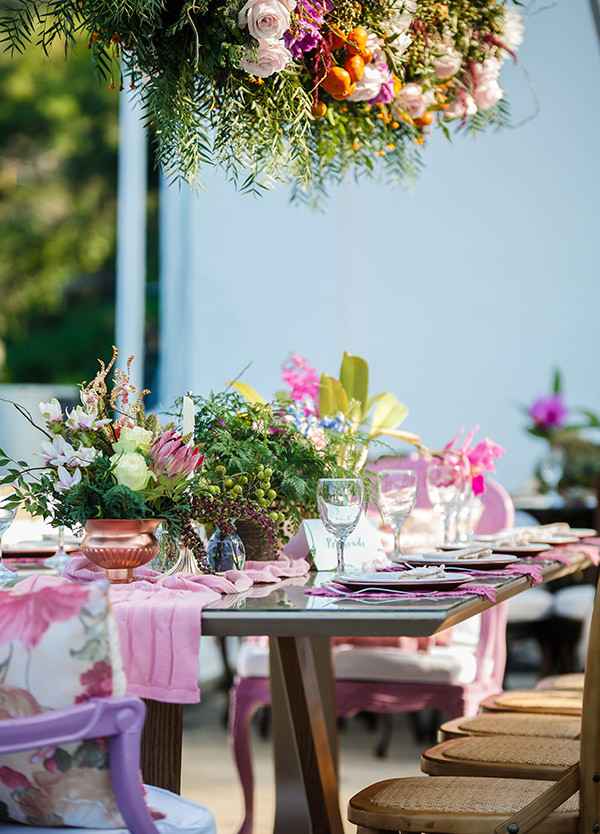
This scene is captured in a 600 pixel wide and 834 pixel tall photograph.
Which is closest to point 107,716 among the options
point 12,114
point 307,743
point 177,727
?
point 177,727

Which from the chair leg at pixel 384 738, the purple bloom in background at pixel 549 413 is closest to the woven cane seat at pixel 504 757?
the chair leg at pixel 384 738

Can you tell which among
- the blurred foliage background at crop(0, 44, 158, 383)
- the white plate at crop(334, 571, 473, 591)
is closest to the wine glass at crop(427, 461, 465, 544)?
the white plate at crop(334, 571, 473, 591)

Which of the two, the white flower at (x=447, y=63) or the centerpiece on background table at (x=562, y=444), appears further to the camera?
the centerpiece on background table at (x=562, y=444)

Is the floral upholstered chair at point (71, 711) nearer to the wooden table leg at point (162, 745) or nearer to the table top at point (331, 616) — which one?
the table top at point (331, 616)

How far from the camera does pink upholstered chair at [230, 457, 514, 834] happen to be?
9.89 feet

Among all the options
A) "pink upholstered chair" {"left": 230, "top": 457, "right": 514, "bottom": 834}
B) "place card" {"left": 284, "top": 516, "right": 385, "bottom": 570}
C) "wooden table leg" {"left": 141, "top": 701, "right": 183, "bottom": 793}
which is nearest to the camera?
"wooden table leg" {"left": 141, "top": 701, "right": 183, "bottom": 793}

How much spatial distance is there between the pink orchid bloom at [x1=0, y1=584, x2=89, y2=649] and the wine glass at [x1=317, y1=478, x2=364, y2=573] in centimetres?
65

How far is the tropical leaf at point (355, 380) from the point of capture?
2822 millimetres

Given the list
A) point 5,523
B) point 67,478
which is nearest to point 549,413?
point 5,523

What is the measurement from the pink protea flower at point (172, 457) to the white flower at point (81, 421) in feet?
0.31

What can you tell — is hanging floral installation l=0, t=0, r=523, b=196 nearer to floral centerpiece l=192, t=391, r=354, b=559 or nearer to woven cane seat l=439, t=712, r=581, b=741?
floral centerpiece l=192, t=391, r=354, b=559

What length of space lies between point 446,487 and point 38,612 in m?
1.41

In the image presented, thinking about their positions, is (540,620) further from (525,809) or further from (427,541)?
(525,809)

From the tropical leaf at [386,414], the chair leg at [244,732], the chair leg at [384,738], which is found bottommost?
the chair leg at [384,738]
